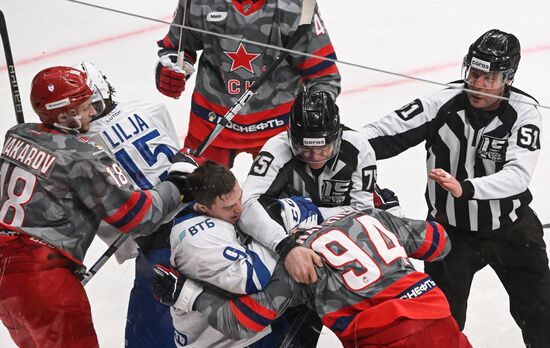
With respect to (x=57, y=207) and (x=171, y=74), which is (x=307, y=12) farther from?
(x=57, y=207)

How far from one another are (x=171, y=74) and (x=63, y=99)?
22.1 inches

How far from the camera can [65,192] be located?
235 centimetres

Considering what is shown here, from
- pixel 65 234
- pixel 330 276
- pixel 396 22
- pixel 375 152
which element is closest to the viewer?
pixel 330 276

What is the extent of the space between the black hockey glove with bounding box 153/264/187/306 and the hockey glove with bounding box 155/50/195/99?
2.50 ft

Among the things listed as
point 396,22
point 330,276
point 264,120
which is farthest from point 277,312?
point 396,22

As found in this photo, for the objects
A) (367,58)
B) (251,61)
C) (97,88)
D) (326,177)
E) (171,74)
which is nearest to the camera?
(326,177)

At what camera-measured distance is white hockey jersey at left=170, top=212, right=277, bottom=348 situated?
224 cm

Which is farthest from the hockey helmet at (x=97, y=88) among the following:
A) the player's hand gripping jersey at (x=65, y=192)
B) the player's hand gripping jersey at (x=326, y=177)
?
the player's hand gripping jersey at (x=326, y=177)

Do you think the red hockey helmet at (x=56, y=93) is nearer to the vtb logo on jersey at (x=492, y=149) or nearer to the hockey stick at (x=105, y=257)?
the hockey stick at (x=105, y=257)

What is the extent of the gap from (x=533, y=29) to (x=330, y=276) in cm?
217

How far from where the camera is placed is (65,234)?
2395 mm

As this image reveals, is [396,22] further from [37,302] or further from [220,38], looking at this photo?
[37,302]

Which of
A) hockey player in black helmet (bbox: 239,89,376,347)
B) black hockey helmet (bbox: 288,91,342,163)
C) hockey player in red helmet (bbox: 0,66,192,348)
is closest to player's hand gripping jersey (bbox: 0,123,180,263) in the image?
hockey player in red helmet (bbox: 0,66,192,348)

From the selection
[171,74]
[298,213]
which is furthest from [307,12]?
[298,213]
